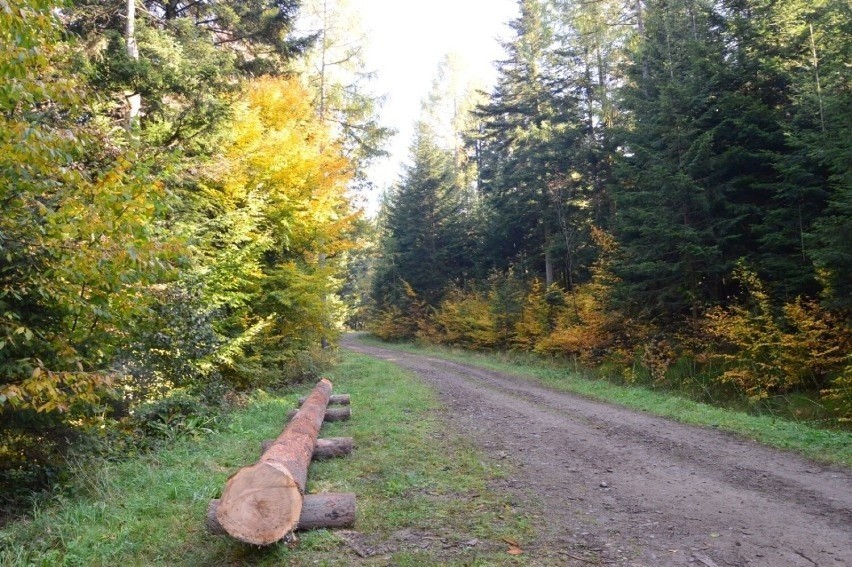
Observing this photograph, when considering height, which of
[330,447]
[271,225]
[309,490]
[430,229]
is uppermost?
[430,229]

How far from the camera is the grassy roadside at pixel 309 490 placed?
171 inches

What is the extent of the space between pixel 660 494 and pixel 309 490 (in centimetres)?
383

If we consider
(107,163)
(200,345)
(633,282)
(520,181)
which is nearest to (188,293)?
(200,345)

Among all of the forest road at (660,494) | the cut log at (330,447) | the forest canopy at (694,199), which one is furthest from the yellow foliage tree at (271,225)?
the forest canopy at (694,199)

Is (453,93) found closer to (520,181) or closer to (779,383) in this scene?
(520,181)

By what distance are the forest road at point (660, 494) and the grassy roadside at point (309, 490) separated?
1.62ft

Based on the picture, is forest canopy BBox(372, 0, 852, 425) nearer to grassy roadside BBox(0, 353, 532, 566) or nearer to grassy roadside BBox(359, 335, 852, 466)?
grassy roadside BBox(359, 335, 852, 466)

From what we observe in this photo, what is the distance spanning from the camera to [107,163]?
794cm

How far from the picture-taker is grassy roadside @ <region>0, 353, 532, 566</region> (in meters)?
4.34

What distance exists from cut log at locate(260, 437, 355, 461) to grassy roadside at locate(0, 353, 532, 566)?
6.0 inches

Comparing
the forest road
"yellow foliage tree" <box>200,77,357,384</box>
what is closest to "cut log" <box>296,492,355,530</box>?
the forest road

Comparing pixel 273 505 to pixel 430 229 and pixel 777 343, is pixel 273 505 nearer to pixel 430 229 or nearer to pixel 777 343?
pixel 777 343

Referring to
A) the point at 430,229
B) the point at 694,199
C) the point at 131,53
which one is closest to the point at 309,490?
the point at 131,53

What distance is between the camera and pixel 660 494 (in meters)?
5.79
